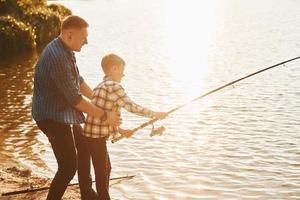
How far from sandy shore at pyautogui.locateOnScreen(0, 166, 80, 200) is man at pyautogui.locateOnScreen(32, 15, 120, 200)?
4.95 feet

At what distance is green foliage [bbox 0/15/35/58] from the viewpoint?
93.5ft

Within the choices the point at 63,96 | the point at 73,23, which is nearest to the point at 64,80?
the point at 63,96

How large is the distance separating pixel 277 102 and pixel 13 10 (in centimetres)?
2293

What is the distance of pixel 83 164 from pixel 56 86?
4.09 feet

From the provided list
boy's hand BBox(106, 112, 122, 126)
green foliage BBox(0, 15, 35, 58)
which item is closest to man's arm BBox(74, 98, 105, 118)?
boy's hand BBox(106, 112, 122, 126)

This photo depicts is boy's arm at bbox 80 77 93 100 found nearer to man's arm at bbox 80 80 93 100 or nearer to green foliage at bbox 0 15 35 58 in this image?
man's arm at bbox 80 80 93 100

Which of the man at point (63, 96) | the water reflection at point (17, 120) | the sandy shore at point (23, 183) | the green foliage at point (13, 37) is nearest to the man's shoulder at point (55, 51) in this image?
the man at point (63, 96)

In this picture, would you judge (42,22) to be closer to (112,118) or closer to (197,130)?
(197,130)

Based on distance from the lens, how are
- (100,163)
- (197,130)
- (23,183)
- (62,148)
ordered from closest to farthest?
(62,148), (100,163), (23,183), (197,130)

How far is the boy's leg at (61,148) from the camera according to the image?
5922 mm

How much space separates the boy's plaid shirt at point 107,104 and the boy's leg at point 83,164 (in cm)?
25

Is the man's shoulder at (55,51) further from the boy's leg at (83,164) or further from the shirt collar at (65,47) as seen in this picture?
the boy's leg at (83,164)

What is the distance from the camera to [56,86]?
5758 mm

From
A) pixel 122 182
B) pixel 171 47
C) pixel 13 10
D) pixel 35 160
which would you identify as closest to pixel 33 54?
pixel 13 10
